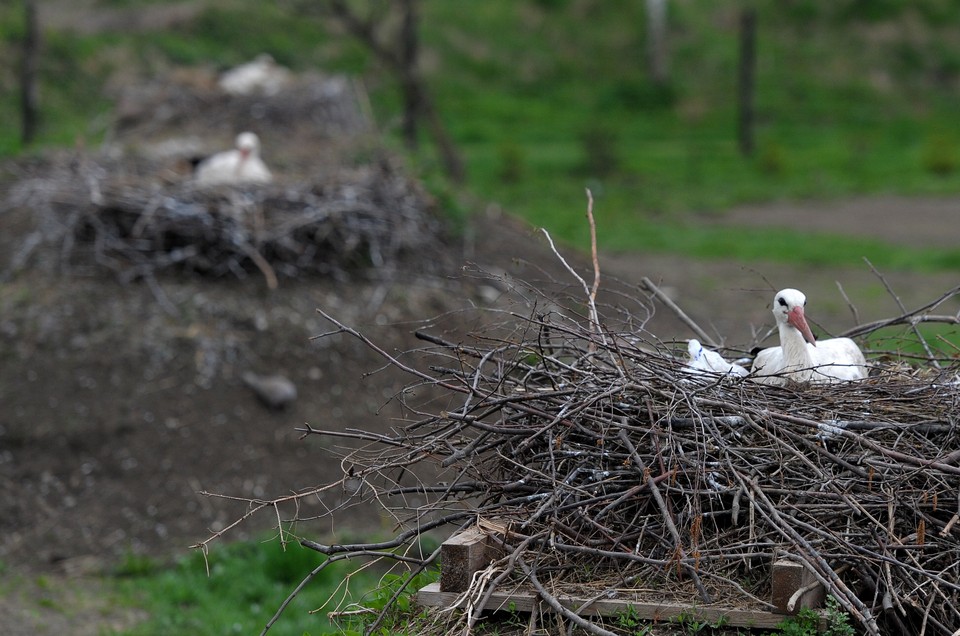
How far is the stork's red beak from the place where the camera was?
453 cm

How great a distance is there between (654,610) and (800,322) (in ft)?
5.21

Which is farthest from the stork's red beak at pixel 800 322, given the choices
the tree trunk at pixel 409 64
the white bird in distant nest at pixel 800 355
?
the tree trunk at pixel 409 64

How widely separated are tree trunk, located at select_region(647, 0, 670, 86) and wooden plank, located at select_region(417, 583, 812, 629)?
1169 inches

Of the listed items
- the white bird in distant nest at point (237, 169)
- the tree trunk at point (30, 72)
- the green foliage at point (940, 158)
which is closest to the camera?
the white bird in distant nest at point (237, 169)

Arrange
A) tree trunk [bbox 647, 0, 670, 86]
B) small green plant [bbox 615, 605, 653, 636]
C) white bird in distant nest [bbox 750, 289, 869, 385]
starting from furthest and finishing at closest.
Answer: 1. tree trunk [bbox 647, 0, 670, 86]
2. white bird in distant nest [bbox 750, 289, 869, 385]
3. small green plant [bbox 615, 605, 653, 636]

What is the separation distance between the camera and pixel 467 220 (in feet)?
38.5

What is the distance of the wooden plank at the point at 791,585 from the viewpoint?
3.30 meters

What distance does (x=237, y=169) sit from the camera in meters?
10.3

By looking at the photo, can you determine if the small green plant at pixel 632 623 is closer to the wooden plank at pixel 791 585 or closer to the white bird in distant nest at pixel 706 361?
the wooden plank at pixel 791 585

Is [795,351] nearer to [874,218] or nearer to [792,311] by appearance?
[792,311]

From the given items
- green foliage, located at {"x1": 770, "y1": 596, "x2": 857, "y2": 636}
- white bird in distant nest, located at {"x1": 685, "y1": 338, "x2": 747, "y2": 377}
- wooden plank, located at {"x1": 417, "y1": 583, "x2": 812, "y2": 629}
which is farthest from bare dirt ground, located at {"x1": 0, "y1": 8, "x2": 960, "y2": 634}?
green foliage, located at {"x1": 770, "y1": 596, "x2": 857, "y2": 636}

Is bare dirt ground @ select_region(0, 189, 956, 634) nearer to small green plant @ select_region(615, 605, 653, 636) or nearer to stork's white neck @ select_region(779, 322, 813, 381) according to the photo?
stork's white neck @ select_region(779, 322, 813, 381)

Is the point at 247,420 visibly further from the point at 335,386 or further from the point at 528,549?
the point at 528,549

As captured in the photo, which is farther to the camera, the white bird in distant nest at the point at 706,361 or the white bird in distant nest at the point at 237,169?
the white bird in distant nest at the point at 237,169
